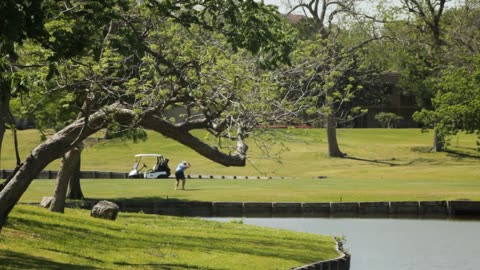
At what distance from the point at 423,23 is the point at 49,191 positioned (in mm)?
37378

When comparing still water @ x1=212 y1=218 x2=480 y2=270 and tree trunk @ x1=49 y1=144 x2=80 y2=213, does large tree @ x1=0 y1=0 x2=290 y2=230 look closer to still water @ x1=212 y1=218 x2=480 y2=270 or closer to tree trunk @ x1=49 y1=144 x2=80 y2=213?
tree trunk @ x1=49 y1=144 x2=80 y2=213

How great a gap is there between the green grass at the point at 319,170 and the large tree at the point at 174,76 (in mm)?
2259

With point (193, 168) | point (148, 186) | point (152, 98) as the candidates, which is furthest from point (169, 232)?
point (193, 168)

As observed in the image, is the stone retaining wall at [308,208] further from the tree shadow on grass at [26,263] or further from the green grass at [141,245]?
the tree shadow on grass at [26,263]

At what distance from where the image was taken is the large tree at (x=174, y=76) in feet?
64.4

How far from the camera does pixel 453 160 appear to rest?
76750 mm

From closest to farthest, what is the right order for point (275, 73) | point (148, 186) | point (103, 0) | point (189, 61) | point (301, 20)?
1. point (103, 0)
2. point (189, 61)
3. point (275, 73)
4. point (148, 186)
5. point (301, 20)

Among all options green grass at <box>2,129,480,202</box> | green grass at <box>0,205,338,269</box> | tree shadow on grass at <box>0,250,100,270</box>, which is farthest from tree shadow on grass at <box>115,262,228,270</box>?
green grass at <box>2,129,480,202</box>

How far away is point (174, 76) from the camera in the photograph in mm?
22406

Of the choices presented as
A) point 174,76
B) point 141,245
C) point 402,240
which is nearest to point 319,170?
point 402,240

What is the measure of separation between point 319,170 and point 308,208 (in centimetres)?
2960

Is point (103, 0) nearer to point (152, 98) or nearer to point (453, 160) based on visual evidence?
point (152, 98)

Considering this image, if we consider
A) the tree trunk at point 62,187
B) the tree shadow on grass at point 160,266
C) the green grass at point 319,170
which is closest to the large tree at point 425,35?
the green grass at point 319,170

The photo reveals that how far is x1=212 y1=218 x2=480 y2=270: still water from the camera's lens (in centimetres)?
2964
